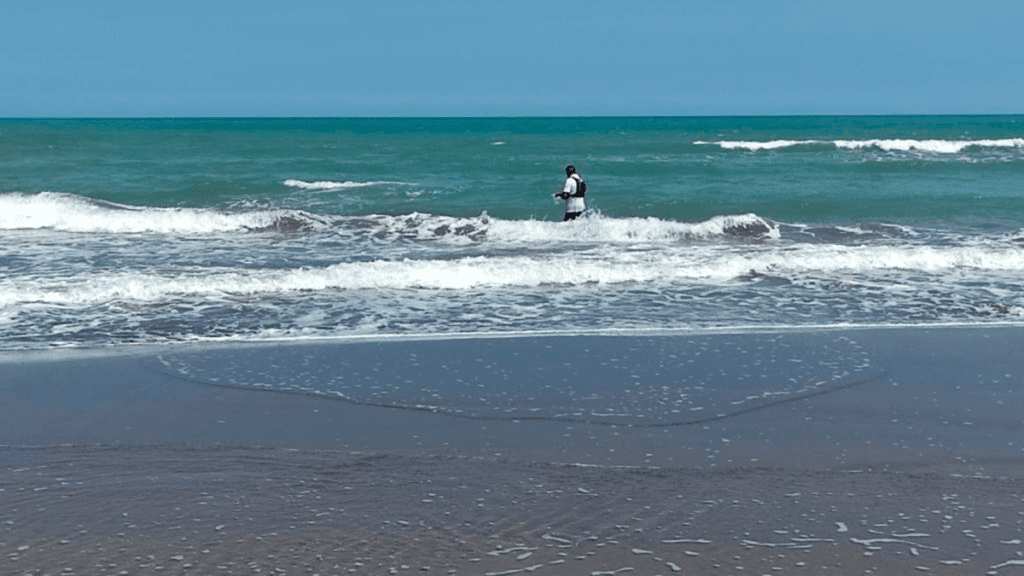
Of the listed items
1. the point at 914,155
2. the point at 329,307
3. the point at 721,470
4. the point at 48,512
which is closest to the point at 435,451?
the point at 721,470

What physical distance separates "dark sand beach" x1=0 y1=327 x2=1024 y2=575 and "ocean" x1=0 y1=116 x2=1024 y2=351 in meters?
1.46

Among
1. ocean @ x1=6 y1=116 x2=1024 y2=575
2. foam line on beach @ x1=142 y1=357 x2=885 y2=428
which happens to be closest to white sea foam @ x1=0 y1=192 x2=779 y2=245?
ocean @ x1=6 y1=116 x2=1024 y2=575

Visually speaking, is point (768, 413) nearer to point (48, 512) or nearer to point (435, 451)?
point (435, 451)

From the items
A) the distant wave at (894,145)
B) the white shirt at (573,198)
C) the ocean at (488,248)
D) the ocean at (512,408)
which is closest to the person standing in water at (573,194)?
the white shirt at (573,198)

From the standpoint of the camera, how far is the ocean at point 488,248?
911 cm

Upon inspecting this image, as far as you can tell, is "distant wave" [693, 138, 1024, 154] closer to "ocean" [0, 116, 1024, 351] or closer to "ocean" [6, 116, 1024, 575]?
"ocean" [0, 116, 1024, 351]

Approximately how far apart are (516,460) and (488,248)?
1150 cm

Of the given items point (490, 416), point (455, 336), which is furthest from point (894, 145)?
point (490, 416)

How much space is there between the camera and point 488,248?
16.1 meters

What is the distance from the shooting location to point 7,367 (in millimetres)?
6918

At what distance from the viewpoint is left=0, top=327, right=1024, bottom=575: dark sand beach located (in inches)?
144

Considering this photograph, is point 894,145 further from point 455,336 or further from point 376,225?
point 455,336

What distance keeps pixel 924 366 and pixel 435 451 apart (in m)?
4.18

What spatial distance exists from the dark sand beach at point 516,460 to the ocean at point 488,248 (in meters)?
1.46
